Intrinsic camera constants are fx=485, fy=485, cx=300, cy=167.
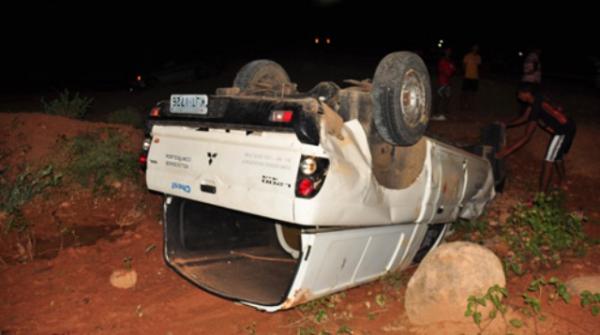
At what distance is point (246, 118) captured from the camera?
3402mm

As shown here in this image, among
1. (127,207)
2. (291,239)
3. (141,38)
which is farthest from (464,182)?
(141,38)

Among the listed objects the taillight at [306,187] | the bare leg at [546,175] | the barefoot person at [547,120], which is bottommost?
the bare leg at [546,175]

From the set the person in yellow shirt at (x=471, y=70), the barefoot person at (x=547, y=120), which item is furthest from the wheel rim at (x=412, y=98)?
the person in yellow shirt at (x=471, y=70)

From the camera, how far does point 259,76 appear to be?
439 cm

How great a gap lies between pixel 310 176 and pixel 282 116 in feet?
1.47

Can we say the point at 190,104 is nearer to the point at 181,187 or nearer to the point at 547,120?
the point at 181,187

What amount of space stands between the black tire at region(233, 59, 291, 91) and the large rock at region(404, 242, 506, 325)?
6.68 ft

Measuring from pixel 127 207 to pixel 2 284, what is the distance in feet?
6.12

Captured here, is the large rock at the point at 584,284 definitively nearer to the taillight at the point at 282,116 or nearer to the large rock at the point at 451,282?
the large rock at the point at 451,282

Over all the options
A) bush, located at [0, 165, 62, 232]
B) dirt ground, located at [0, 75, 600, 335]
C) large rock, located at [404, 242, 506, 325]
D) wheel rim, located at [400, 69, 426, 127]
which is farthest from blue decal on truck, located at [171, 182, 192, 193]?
bush, located at [0, 165, 62, 232]

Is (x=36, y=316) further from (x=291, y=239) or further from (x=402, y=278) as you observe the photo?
(x=402, y=278)

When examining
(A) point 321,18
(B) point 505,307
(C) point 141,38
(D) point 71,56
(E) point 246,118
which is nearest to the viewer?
(E) point 246,118

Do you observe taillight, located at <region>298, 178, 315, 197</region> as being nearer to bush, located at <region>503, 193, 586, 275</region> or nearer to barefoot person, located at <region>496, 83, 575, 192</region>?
bush, located at <region>503, 193, 586, 275</region>

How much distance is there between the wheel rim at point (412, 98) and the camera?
146 inches
